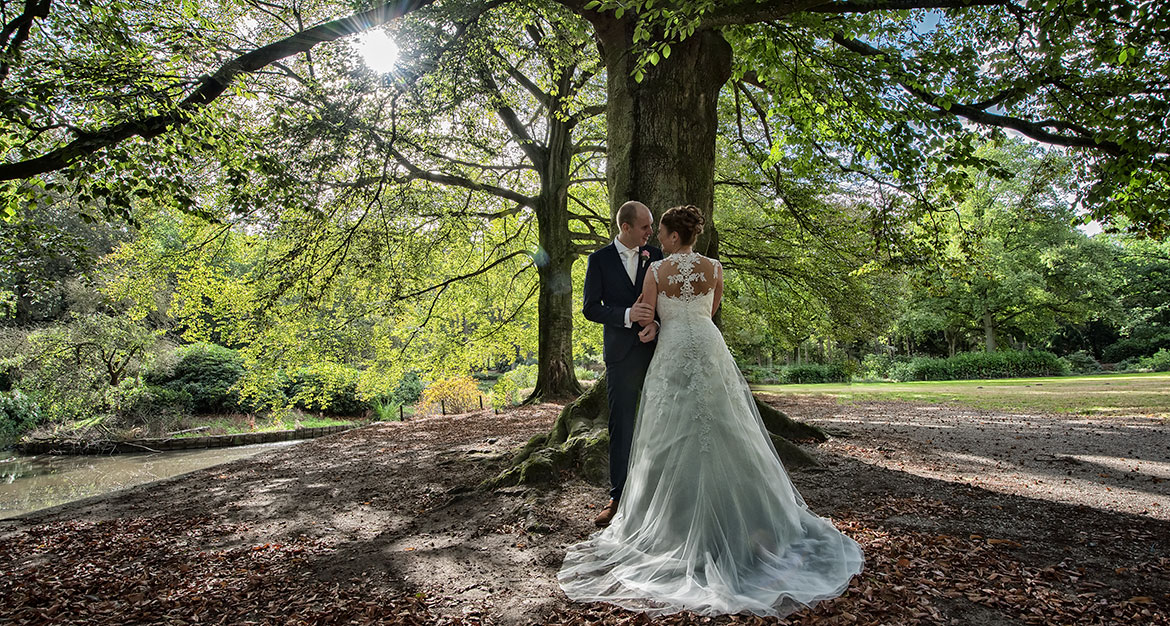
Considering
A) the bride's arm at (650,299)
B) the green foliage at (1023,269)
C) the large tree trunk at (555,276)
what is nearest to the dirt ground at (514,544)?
the bride's arm at (650,299)

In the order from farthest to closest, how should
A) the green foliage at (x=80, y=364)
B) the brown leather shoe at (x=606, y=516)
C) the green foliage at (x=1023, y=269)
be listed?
the green foliage at (x=1023, y=269), the green foliage at (x=80, y=364), the brown leather shoe at (x=606, y=516)

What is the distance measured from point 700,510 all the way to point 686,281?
4.70 ft

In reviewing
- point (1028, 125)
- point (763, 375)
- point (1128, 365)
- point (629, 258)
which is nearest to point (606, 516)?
point (629, 258)

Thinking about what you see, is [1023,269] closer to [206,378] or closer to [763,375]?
[763,375]

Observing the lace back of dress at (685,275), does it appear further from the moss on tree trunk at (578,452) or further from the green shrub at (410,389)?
the green shrub at (410,389)

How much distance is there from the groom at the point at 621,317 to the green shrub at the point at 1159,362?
39.6 metres

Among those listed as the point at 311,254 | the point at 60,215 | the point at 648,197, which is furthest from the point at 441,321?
the point at 60,215

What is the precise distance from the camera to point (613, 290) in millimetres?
4082

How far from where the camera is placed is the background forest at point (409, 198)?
569 cm

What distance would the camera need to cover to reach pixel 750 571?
2.95m

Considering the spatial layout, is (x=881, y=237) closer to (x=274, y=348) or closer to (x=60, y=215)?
(x=274, y=348)

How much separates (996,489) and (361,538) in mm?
5297

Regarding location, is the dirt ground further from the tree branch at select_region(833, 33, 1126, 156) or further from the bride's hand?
the tree branch at select_region(833, 33, 1126, 156)

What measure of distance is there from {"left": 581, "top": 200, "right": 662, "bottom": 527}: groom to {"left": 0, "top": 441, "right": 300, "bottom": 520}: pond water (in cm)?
904
